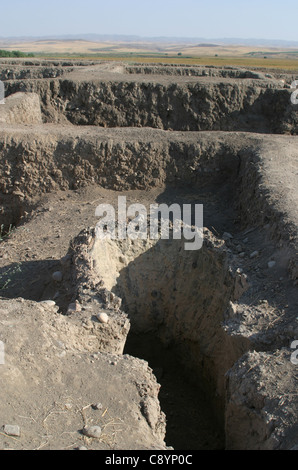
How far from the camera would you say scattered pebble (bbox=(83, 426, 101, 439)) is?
298 centimetres

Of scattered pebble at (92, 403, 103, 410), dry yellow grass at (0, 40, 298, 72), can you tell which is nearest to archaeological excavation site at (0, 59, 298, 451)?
scattered pebble at (92, 403, 103, 410)

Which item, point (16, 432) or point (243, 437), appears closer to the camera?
point (16, 432)

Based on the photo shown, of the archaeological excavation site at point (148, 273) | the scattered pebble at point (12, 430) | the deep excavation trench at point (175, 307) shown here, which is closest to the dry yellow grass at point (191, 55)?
the archaeological excavation site at point (148, 273)

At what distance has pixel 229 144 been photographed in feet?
26.4

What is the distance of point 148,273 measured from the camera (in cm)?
556

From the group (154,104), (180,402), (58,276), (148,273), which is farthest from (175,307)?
(154,104)

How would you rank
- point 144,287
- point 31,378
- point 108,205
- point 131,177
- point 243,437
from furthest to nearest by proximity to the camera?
point 131,177
point 108,205
point 144,287
point 243,437
point 31,378

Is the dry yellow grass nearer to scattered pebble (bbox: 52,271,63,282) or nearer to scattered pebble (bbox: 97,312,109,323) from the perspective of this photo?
scattered pebble (bbox: 52,271,63,282)

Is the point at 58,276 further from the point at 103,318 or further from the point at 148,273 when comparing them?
the point at 103,318

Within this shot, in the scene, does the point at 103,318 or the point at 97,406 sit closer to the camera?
the point at 97,406

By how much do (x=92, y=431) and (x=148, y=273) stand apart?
2.70 metres
